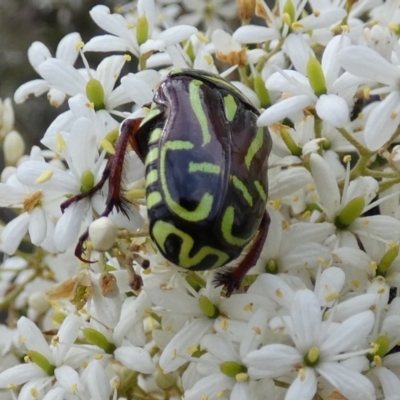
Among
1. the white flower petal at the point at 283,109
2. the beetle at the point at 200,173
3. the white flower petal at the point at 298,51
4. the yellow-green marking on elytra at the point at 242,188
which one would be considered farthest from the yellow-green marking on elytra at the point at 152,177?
the white flower petal at the point at 298,51

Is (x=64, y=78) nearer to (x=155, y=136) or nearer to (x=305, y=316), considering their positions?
(x=155, y=136)

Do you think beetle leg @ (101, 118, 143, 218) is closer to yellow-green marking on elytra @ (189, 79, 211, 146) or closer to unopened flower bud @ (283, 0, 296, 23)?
yellow-green marking on elytra @ (189, 79, 211, 146)

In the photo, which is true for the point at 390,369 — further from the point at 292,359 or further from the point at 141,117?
the point at 141,117

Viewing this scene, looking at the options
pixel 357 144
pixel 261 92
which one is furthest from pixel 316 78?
pixel 261 92

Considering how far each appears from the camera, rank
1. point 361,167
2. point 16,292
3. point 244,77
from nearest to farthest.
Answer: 1. point 361,167
2. point 244,77
3. point 16,292

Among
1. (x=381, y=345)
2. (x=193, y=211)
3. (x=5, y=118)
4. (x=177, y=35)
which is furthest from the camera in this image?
(x=5, y=118)

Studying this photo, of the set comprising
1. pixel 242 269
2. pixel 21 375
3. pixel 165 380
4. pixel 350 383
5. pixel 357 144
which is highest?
pixel 357 144

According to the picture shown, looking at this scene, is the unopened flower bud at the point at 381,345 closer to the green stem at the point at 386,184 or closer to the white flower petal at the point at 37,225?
the green stem at the point at 386,184
